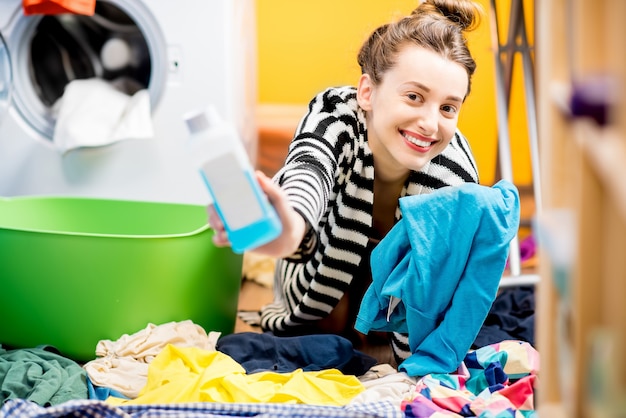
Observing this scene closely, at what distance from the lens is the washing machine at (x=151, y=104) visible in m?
1.92

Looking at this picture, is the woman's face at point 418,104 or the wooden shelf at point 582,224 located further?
the woman's face at point 418,104

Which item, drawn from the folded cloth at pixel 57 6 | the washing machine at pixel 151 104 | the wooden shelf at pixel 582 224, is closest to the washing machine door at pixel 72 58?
the washing machine at pixel 151 104

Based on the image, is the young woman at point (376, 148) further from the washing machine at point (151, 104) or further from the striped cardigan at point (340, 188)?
the washing machine at point (151, 104)

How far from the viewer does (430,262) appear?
138 centimetres

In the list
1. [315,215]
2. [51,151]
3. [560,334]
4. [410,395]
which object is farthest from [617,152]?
[51,151]

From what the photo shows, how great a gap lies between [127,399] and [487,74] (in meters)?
1.85

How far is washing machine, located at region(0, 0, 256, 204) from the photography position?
192 centimetres

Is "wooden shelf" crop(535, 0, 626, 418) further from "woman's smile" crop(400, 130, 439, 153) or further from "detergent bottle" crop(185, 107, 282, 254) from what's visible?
"woman's smile" crop(400, 130, 439, 153)

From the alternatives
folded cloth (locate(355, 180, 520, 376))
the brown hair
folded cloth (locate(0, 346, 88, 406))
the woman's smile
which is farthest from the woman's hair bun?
folded cloth (locate(0, 346, 88, 406))

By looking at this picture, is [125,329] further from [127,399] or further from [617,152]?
[617,152]

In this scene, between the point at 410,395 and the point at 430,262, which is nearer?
the point at 410,395

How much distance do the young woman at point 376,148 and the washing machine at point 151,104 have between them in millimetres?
417

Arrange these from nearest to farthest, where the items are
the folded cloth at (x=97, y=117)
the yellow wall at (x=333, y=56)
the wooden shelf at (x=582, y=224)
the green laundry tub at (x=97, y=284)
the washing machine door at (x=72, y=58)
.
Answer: the wooden shelf at (x=582, y=224), the green laundry tub at (x=97, y=284), the folded cloth at (x=97, y=117), the washing machine door at (x=72, y=58), the yellow wall at (x=333, y=56)

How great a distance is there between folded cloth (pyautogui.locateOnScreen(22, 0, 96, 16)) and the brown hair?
69 centimetres
